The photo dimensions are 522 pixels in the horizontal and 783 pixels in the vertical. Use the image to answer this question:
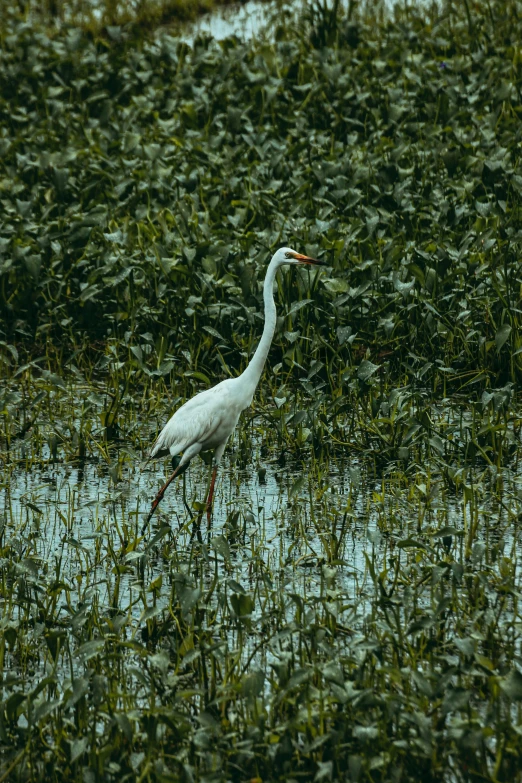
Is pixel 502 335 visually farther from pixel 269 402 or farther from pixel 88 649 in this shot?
pixel 88 649

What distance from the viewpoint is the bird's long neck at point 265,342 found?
601 centimetres

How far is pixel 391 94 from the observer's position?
11297mm

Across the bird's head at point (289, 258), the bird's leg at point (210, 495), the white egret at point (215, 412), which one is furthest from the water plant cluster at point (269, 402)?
the bird's head at point (289, 258)

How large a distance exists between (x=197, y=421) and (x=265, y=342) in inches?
18.7

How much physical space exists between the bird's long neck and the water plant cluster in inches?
14.4

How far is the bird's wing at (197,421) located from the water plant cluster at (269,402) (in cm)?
23

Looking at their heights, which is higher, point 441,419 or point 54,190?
point 54,190

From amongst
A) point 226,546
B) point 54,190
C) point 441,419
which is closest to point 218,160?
point 54,190

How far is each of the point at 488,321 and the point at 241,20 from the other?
33.1 feet

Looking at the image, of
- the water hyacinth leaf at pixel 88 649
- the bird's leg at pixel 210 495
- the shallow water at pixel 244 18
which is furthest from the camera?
the shallow water at pixel 244 18

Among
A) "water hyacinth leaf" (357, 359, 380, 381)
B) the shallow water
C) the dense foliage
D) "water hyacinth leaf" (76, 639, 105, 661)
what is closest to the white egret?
"water hyacinth leaf" (357, 359, 380, 381)

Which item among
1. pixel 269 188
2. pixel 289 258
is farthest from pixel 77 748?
pixel 269 188

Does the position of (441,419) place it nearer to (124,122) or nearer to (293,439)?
(293,439)

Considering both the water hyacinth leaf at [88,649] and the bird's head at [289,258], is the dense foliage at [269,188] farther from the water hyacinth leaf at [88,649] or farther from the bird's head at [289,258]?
the water hyacinth leaf at [88,649]
